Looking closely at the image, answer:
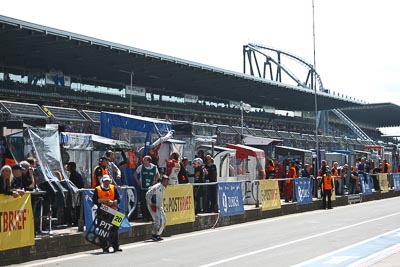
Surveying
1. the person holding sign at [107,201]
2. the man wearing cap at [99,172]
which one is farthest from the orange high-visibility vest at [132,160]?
the person holding sign at [107,201]

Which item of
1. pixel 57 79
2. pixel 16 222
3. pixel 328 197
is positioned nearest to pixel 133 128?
pixel 16 222

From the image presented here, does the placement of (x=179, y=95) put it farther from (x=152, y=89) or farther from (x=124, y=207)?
(x=124, y=207)

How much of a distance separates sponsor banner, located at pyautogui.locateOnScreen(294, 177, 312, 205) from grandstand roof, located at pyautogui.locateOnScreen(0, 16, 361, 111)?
56.6 ft

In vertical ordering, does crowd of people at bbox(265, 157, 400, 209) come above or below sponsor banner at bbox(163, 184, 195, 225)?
above

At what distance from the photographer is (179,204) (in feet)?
54.2

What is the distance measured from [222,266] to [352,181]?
20.3m

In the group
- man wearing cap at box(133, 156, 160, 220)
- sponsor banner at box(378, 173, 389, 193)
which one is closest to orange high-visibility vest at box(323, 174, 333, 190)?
sponsor banner at box(378, 173, 389, 193)

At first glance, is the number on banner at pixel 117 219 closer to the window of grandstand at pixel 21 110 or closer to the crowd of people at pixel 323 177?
the window of grandstand at pixel 21 110

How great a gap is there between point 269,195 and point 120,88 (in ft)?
95.0

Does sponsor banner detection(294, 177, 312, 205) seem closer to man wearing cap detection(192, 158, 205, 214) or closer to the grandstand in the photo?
the grandstand

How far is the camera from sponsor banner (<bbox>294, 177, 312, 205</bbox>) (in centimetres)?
2400

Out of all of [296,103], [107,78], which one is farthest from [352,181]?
[296,103]

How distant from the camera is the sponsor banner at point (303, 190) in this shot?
78.7 ft

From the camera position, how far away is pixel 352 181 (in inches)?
1177
